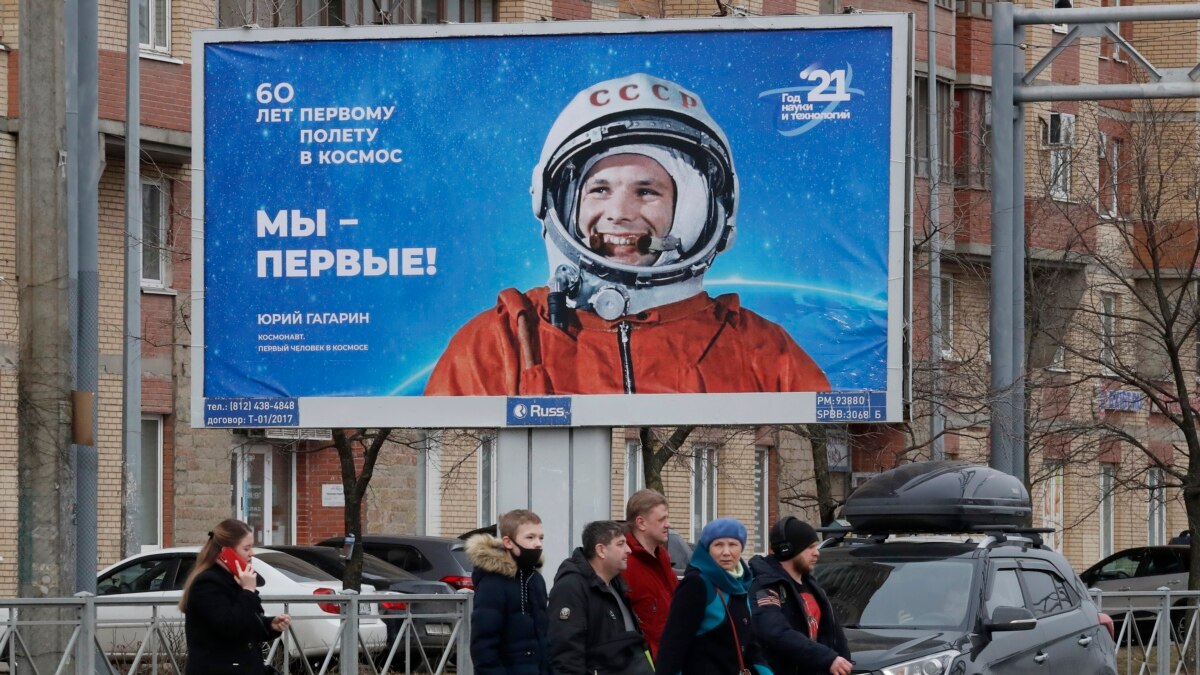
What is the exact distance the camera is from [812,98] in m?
16.1

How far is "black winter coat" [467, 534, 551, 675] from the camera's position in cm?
1051

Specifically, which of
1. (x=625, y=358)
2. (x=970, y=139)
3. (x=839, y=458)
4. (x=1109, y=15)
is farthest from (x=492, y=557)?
(x=970, y=139)

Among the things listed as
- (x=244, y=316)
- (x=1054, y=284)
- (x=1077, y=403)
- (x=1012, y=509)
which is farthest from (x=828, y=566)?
(x=1077, y=403)

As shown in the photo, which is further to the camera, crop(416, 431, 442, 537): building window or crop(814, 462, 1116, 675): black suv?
crop(416, 431, 442, 537): building window

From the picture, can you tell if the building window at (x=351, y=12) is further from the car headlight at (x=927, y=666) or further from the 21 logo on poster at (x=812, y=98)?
the car headlight at (x=927, y=666)

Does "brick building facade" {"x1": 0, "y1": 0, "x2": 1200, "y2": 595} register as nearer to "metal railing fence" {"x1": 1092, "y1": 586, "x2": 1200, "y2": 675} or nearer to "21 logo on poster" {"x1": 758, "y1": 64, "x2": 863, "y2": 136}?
Answer: "metal railing fence" {"x1": 1092, "y1": 586, "x2": 1200, "y2": 675}

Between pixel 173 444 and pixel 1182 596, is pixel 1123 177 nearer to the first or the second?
pixel 1182 596

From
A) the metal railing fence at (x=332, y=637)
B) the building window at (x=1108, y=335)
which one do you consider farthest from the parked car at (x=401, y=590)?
the building window at (x=1108, y=335)

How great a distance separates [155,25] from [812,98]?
54.7 ft

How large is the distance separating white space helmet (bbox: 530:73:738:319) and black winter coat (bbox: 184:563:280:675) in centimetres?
592

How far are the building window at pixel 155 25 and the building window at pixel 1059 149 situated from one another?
1230 centimetres

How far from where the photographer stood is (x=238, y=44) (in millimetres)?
16516

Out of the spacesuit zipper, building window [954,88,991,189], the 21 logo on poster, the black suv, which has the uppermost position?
building window [954,88,991,189]

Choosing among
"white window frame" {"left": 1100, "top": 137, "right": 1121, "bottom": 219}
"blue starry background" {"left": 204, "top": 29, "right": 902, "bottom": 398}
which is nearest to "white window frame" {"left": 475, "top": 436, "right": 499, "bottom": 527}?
"white window frame" {"left": 1100, "top": 137, "right": 1121, "bottom": 219}
